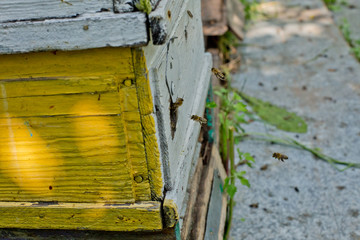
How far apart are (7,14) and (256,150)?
262 cm

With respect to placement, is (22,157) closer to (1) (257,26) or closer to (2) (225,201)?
(2) (225,201)

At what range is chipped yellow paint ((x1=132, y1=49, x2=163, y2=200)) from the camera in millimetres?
1197

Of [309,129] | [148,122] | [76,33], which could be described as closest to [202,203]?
[148,122]

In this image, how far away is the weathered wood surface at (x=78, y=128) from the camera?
124 centimetres

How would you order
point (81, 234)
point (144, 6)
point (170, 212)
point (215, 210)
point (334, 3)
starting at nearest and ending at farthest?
1. point (144, 6)
2. point (170, 212)
3. point (81, 234)
4. point (215, 210)
5. point (334, 3)

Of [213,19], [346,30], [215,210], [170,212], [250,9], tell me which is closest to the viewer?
[170,212]

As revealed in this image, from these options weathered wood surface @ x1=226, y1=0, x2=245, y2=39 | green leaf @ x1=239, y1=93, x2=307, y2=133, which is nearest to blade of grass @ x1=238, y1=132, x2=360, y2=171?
green leaf @ x1=239, y1=93, x2=307, y2=133

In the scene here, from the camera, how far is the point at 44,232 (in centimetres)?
161

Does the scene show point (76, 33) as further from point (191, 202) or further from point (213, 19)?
point (213, 19)

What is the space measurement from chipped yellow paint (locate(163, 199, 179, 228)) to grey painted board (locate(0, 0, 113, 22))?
60 centimetres

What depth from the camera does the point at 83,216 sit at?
145 cm

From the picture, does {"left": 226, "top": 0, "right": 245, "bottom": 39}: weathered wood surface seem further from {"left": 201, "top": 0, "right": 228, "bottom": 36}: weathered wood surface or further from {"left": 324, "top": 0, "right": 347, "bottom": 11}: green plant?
{"left": 324, "top": 0, "right": 347, "bottom": 11}: green plant

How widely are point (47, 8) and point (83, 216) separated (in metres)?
0.66

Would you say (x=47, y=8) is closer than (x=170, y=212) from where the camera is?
Yes
